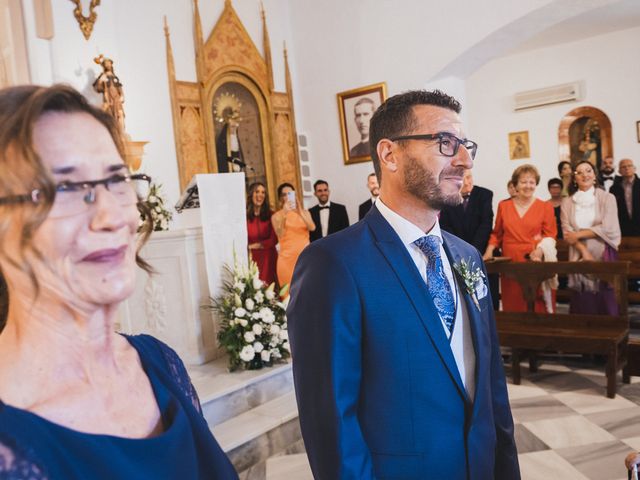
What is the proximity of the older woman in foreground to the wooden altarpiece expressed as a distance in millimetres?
6588

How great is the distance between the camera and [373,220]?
179 centimetres

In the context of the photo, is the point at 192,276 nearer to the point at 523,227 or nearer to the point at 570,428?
the point at 570,428

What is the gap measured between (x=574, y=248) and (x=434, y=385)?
4.31 m

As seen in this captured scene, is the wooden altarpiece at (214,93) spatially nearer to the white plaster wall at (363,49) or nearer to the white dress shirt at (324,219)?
the white plaster wall at (363,49)

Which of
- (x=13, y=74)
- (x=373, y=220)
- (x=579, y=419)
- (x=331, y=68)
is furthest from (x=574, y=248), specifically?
(x=13, y=74)

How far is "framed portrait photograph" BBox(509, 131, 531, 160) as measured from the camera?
1200 cm

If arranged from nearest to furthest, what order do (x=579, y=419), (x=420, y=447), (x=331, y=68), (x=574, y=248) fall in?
(x=420, y=447) → (x=579, y=419) → (x=574, y=248) → (x=331, y=68)

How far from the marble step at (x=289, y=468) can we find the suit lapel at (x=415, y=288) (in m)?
2.05

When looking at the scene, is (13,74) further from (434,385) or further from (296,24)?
(434,385)

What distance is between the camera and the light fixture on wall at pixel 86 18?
6.03m

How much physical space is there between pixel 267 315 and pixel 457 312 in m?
2.74

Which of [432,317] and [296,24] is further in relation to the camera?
[296,24]

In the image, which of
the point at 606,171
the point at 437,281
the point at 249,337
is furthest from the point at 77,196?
the point at 606,171

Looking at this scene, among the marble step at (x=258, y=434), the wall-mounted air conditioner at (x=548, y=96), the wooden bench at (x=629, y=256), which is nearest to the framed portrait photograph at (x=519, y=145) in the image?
the wall-mounted air conditioner at (x=548, y=96)
